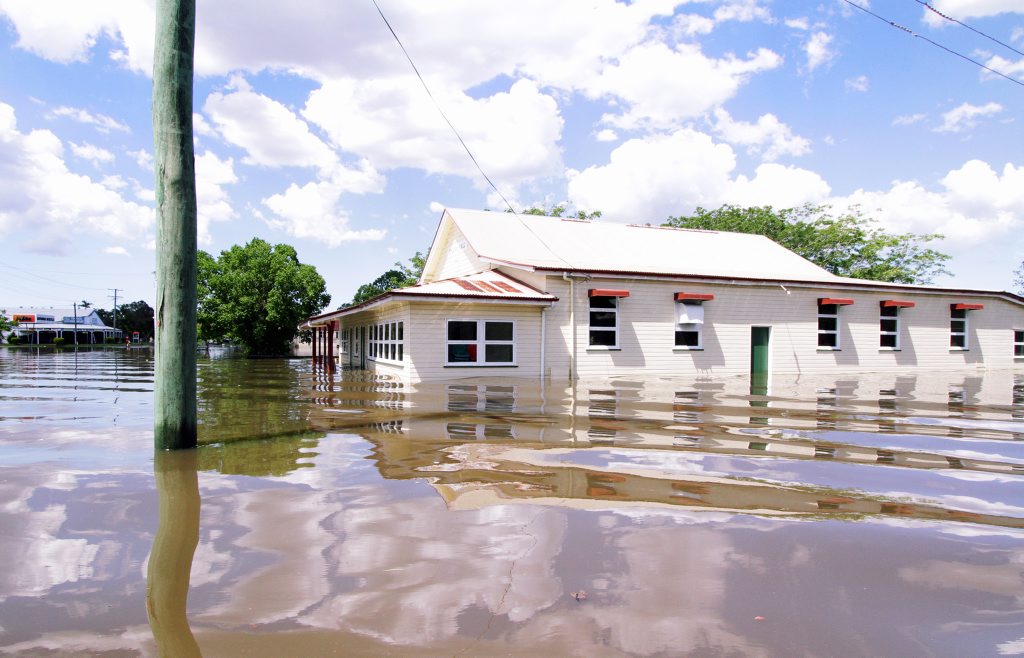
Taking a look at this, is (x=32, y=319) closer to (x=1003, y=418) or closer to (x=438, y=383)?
(x=438, y=383)

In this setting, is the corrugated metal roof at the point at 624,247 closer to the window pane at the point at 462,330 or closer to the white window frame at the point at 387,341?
the window pane at the point at 462,330

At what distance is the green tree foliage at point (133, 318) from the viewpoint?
330 feet

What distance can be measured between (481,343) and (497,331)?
1.90 ft

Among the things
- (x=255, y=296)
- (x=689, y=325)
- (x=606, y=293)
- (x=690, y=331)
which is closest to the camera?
(x=606, y=293)

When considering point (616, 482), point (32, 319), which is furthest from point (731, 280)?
point (32, 319)

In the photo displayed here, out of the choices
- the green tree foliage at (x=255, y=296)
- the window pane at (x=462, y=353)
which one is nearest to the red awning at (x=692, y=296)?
the window pane at (x=462, y=353)

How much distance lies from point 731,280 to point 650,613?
17.5 m

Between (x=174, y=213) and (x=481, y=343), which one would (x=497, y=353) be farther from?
(x=174, y=213)

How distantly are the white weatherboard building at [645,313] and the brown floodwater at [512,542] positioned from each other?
884cm

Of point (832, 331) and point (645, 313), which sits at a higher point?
point (645, 313)

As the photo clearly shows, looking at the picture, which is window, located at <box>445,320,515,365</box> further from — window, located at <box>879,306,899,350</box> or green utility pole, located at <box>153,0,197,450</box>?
window, located at <box>879,306,899,350</box>

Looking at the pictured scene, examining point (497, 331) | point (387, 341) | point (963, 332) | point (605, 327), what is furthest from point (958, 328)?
point (387, 341)

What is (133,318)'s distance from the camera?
338 feet

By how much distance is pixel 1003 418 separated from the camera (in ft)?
30.5
